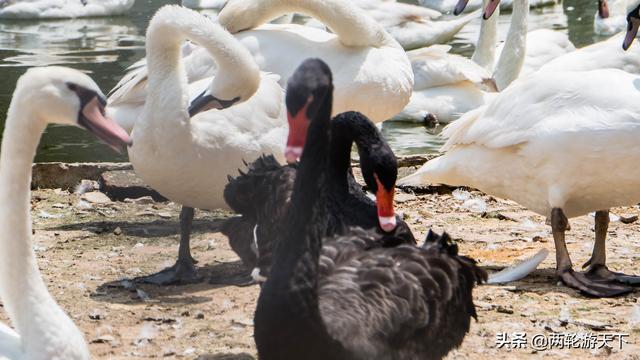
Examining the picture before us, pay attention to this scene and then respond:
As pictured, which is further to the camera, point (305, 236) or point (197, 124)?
point (197, 124)

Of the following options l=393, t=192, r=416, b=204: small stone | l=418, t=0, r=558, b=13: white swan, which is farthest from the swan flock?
l=418, t=0, r=558, b=13: white swan

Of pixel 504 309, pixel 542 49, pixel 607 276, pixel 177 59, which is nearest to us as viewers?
pixel 504 309

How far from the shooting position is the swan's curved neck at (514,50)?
10516 mm

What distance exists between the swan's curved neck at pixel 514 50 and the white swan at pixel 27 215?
701cm

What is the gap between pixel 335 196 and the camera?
506cm

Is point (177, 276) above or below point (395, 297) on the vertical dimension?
below

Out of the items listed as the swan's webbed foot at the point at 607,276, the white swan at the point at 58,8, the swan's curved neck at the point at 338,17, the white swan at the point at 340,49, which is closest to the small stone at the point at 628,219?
the swan's webbed foot at the point at 607,276

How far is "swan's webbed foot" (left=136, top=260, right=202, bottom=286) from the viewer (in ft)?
19.0

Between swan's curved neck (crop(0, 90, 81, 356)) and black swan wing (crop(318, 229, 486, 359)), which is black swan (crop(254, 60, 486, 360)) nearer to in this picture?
black swan wing (crop(318, 229, 486, 359))

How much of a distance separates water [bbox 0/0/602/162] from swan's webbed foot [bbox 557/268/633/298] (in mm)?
4052

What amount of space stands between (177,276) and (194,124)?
720 mm

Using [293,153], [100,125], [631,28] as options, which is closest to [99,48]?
[631,28]

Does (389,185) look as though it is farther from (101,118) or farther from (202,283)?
(202,283)

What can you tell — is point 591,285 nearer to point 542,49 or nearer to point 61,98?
point 61,98
